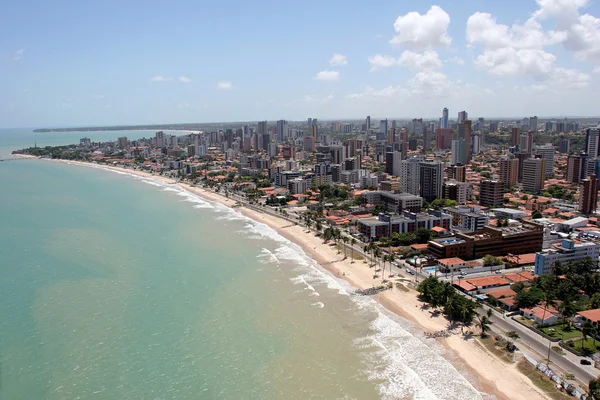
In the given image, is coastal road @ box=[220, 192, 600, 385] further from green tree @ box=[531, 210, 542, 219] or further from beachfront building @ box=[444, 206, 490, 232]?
green tree @ box=[531, 210, 542, 219]

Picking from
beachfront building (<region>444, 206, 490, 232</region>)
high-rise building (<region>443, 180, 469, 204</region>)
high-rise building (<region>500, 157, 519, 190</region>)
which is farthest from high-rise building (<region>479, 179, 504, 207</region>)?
high-rise building (<region>500, 157, 519, 190</region>)

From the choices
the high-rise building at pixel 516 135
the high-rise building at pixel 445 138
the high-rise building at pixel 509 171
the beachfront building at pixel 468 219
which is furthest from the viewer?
the high-rise building at pixel 445 138

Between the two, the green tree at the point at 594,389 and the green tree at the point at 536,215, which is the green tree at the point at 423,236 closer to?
the green tree at the point at 536,215

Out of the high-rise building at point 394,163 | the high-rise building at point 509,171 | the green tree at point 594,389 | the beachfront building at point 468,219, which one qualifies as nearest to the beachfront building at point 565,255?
the beachfront building at point 468,219

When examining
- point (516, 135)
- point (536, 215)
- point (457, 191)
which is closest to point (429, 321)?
point (536, 215)

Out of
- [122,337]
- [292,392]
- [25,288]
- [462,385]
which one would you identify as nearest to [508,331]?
[462,385]

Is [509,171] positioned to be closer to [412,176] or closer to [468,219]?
[412,176]

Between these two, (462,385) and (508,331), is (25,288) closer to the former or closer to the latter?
(462,385)
